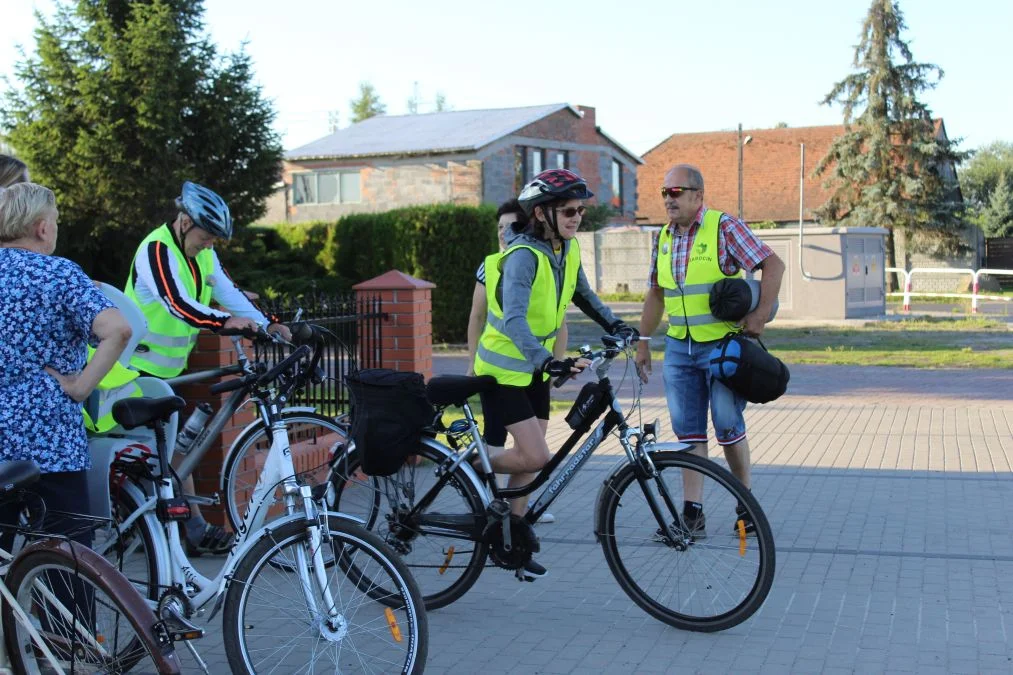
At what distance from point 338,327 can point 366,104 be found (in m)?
102

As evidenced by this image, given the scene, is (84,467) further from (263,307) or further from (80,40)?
(80,40)

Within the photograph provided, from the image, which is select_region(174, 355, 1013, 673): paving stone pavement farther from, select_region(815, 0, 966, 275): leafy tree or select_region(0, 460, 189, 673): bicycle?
select_region(815, 0, 966, 275): leafy tree

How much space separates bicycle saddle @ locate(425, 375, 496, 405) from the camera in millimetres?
5188

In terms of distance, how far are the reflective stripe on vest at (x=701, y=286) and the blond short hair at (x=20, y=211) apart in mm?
3443

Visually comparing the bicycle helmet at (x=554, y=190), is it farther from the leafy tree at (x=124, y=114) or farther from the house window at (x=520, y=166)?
the house window at (x=520, y=166)

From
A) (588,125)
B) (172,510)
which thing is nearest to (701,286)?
(172,510)

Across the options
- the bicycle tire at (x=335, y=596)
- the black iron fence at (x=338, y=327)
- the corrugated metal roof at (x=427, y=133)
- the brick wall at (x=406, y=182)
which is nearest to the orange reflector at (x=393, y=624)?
the bicycle tire at (x=335, y=596)

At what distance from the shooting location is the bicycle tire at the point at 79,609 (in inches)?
142

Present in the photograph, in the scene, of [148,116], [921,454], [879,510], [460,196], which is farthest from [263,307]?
[460,196]

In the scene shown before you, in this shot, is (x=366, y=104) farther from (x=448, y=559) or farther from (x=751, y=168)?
(x=448, y=559)

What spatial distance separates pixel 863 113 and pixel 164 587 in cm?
4681

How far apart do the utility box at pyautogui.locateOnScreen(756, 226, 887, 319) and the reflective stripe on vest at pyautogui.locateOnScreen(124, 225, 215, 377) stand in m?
20.1

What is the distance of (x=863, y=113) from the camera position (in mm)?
47344

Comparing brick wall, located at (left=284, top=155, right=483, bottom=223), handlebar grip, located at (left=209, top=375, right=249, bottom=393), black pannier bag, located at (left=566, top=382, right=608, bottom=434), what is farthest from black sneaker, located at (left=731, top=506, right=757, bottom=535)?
brick wall, located at (left=284, top=155, right=483, bottom=223)
